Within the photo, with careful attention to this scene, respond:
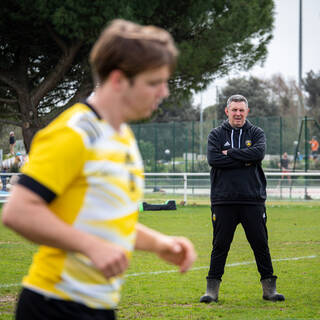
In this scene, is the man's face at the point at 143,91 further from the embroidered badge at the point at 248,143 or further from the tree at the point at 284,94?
the tree at the point at 284,94

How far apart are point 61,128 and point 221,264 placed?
17.4 feet

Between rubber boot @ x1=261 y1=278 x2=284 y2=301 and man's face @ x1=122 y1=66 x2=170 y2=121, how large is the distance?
17.6 ft

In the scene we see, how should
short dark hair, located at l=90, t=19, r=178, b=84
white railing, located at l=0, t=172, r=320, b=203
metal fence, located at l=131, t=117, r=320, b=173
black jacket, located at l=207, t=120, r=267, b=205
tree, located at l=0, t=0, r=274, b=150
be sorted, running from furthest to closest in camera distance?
metal fence, located at l=131, t=117, r=320, b=173, tree, located at l=0, t=0, r=274, b=150, white railing, located at l=0, t=172, r=320, b=203, black jacket, located at l=207, t=120, r=267, b=205, short dark hair, located at l=90, t=19, r=178, b=84

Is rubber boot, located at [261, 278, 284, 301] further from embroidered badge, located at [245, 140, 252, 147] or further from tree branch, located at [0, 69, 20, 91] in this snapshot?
tree branch, located at [0, 69, 20, 91]

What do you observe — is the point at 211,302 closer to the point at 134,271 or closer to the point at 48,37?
Answer: the point at 134,271

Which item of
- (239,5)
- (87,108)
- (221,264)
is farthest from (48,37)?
(87,108)

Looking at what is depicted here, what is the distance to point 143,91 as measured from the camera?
7.96 feet

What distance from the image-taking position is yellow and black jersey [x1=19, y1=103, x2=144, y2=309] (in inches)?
91.4

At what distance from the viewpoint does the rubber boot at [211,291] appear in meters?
7.38

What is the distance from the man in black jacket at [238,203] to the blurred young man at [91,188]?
15.8ft

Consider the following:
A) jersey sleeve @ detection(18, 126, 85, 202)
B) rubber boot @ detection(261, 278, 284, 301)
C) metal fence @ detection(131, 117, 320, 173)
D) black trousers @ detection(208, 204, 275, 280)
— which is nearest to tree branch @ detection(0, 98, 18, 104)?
metal fence @ detection(131, 117, 320, 173)

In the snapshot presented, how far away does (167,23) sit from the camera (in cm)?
2745

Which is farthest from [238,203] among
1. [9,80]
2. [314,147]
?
[314,147]

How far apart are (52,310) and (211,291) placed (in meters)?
5.12
